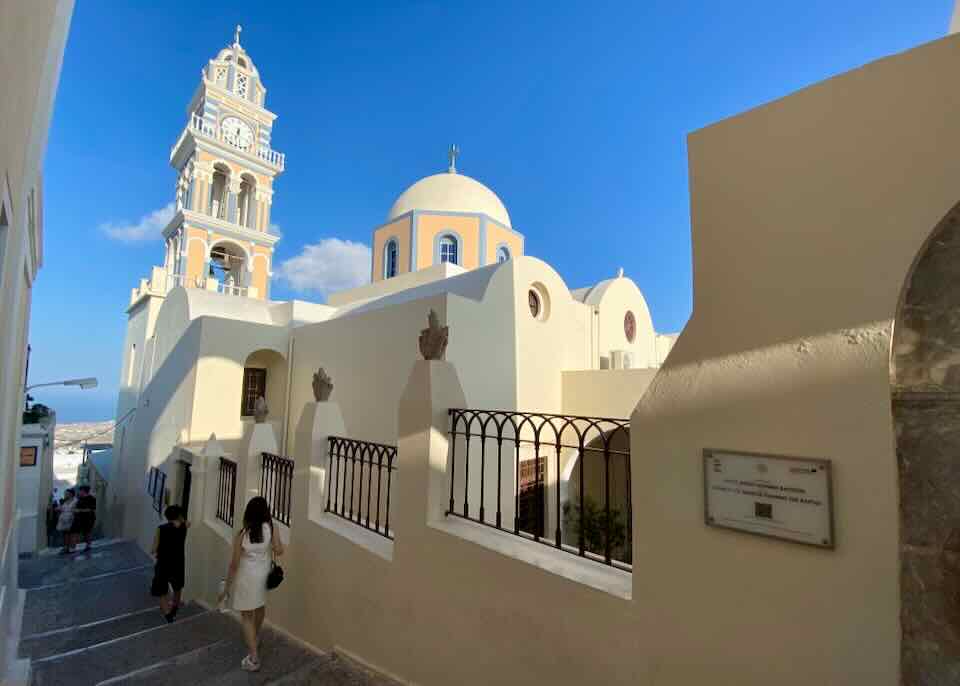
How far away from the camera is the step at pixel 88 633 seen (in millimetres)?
4744

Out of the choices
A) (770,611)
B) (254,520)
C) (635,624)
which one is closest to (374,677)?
(254,520)

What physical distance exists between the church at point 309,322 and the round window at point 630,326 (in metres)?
0.08

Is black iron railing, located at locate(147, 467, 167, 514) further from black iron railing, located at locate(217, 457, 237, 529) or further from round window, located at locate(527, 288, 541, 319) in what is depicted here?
round window, located at locate(527, 288, 541, 319)

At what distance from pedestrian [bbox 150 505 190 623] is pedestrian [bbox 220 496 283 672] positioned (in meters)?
2.21

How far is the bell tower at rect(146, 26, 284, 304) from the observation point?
48.9 ft

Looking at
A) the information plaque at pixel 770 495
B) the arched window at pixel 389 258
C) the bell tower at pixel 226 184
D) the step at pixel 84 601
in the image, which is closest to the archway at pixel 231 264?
the bell tower at pixel 226 184

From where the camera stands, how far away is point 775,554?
184 cm

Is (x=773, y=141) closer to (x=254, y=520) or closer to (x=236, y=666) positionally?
(x=254, y=520)

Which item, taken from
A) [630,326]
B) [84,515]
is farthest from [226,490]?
[630,326]

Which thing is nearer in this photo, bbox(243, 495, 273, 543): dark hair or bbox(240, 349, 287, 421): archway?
bbox(243, 495, 273, 543): dark hair

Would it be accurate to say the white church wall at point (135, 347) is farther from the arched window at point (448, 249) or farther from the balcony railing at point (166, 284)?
the arched window at point (448, 249)

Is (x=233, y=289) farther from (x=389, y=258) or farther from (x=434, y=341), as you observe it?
(x=434, y=341)

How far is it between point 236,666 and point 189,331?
7.97 meters

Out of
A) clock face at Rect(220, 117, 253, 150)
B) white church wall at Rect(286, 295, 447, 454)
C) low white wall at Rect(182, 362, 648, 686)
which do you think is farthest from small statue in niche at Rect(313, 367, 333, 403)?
clock face at Rect(220, 117, 253, 150)
